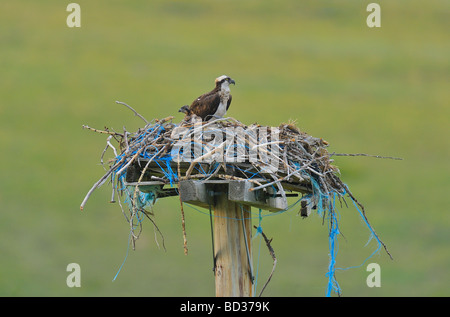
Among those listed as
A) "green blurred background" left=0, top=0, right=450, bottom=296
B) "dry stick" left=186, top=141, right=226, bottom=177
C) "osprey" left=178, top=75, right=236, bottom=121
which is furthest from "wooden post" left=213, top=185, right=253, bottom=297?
"green blurred background" left=0, top=0, right=450, bottom=296

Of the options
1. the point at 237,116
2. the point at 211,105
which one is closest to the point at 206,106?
the point at 211,105

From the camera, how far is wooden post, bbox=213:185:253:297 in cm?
640

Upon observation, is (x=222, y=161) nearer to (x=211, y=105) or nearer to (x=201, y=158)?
(x=201, y=158)

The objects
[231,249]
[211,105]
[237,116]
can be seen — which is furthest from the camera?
[237,116]

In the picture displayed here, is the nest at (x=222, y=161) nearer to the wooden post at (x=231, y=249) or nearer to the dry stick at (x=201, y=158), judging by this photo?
the dry stick at (x=201, y=158)

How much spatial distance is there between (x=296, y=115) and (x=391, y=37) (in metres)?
14.4

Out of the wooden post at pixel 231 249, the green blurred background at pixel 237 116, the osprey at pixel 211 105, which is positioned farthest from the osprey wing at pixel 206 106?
the green blurred background at pixel 237 116

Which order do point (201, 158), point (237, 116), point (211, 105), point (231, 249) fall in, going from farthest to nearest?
point (237, 116) → point (211, 105) → point (231, 249) → point (201, 158)

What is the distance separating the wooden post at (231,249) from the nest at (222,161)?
26 cm

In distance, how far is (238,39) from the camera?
4294cm

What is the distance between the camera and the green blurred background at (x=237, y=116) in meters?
20.9

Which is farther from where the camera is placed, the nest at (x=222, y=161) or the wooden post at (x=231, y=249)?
the wooden post at (x=231, y=249)

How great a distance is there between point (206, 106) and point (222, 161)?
7.24 feet

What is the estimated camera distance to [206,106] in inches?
327
